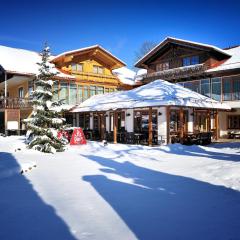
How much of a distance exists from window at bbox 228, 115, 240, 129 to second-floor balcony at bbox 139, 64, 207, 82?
188 inches

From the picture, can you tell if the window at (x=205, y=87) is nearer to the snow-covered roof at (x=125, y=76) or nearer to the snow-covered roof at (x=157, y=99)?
the snow-covered roof at (x=157, y=99)

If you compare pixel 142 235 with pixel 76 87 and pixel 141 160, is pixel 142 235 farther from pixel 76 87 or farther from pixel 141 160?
pixel 76 87

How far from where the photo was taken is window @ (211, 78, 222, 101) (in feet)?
83.7

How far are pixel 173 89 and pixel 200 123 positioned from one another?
4.67m

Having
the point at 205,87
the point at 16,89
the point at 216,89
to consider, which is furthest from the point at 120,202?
the point at 16,89

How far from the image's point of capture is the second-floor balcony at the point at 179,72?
26.0 m

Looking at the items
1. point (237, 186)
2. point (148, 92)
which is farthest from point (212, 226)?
point (148, 92)

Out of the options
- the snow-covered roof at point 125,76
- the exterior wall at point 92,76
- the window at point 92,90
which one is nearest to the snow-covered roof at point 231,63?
the snow-covered roof at point 125,76

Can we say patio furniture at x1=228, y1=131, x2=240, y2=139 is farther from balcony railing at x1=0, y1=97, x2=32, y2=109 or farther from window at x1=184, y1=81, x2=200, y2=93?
balcony railing at x1=0, y1=97, x2=32, y2=109

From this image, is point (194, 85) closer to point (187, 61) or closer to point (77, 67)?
point (187, 61)

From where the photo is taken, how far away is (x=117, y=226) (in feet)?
15.4

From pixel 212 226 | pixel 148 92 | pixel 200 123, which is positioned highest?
pixel 148 92

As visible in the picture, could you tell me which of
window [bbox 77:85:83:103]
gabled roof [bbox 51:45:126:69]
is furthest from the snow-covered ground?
window [bbox 77:85:83:103]

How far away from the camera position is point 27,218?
16.5 feet
